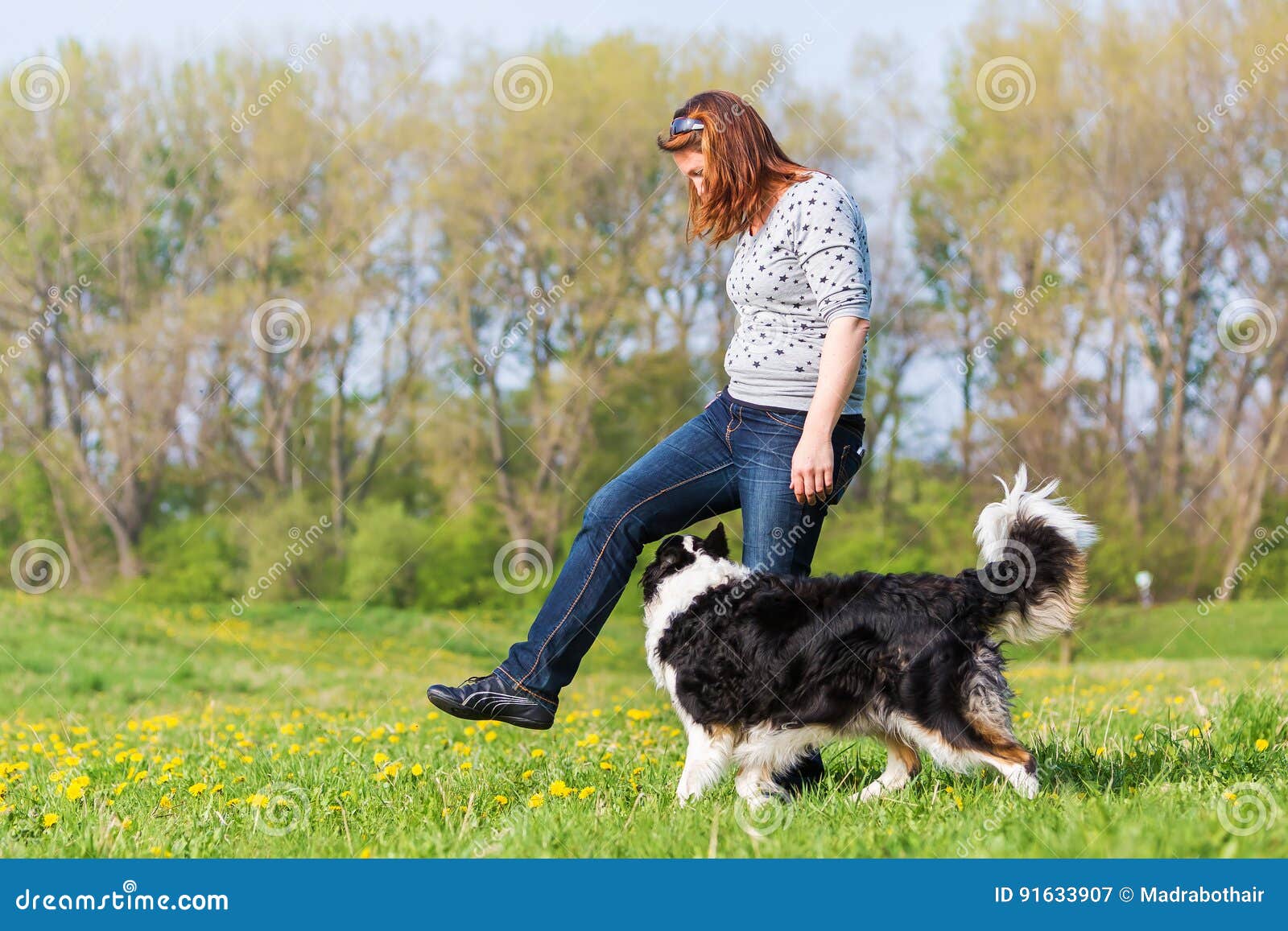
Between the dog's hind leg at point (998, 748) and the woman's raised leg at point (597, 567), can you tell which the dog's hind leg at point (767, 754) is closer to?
the dog's hind leg at point (998, 748)

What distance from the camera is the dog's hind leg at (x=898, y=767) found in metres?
3.81

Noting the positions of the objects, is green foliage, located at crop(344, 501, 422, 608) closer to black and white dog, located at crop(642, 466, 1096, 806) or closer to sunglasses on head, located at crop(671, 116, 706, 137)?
black and white dog, located at crop(642, 466, 1096, 806)

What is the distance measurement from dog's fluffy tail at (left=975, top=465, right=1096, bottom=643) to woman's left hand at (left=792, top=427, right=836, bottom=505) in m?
0.54

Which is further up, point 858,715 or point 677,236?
point 677,236

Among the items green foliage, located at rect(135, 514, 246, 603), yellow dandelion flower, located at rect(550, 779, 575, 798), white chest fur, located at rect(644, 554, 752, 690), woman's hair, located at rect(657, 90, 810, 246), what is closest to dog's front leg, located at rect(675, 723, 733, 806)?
white chest fur, located at rect(644, 554, 752, 690)

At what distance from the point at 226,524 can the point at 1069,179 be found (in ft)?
45.7

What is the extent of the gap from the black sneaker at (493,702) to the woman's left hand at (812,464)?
42.9 inches

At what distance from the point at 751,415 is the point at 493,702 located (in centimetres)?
122

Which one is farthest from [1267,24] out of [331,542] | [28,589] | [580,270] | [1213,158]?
[28,589]

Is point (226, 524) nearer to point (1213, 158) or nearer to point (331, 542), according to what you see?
point (331, 542)

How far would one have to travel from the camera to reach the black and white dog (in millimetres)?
3449

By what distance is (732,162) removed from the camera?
3.53 m

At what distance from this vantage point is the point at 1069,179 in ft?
57.6

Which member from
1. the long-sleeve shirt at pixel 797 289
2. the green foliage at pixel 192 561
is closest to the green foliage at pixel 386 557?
the green foliage at pixel 192 561
